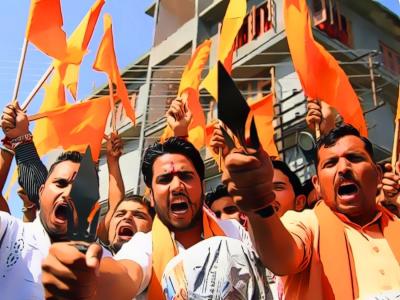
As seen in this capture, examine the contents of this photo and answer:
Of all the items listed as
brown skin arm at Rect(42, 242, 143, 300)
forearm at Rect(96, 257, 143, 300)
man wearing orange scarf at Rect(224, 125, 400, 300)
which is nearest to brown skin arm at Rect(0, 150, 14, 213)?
forearm at Rect(96, 257, 143, 300)

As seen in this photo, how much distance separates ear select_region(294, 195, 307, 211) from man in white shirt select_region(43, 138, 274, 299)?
88 centimetres

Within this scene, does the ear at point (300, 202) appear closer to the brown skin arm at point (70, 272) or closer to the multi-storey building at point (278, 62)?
the brown skin arm at point (70, 272)

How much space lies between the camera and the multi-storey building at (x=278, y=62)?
10.9m

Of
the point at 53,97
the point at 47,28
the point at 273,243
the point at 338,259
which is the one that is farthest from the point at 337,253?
the point at 53,97

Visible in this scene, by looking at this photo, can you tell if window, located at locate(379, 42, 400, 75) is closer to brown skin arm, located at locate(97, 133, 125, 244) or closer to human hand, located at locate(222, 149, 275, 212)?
brown skin arm, located at locate(97, 133, 125, 244)

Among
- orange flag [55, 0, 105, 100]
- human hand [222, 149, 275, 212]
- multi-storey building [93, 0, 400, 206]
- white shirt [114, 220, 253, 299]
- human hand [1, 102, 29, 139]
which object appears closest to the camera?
human hand [222, 149, 275, 212]

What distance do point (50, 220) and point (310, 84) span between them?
2277 millimetres

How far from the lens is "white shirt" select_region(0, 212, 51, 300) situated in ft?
7.30

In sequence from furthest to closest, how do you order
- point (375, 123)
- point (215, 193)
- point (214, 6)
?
point (214, 6) → point (375, 123) → point (215, 193)

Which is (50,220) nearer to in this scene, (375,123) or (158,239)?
(158,239)

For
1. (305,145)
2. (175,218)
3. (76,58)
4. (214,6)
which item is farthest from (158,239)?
(214,6)

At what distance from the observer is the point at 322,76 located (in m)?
4.30

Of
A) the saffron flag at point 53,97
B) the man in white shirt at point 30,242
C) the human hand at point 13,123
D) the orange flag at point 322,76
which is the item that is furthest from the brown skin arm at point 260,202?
the saffron flag at point 53,97

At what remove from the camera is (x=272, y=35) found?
11641 mm
